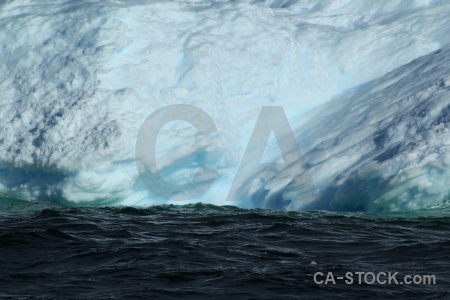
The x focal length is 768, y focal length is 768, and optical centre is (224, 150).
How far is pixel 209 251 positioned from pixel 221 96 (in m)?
4.17

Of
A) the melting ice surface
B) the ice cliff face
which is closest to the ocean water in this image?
the ice cliff face

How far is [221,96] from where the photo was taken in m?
11.8

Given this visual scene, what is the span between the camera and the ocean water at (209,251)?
6742mm

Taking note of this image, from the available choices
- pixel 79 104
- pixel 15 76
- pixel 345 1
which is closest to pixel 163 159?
pixel 79 104

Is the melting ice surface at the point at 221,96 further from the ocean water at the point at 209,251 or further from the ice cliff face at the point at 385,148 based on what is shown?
the ocean water at the point at 209,251

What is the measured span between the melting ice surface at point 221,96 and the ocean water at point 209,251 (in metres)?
0.44

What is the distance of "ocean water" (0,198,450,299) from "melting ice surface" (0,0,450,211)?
44cm

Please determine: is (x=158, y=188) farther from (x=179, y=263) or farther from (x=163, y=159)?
(x=179, y=263)

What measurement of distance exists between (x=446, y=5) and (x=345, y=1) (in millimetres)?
1961

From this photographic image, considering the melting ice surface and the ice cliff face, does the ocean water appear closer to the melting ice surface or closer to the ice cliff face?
the ice cliff face

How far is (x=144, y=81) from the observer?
11.4 meters

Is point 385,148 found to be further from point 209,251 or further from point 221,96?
point 209,251

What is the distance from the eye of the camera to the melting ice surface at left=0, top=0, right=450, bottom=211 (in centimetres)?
1017

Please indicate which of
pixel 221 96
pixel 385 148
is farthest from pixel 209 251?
pixel 221 96
